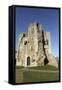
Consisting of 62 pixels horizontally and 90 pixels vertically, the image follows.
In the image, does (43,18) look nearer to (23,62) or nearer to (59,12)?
(59,12)

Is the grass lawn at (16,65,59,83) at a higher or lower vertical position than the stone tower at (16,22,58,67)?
lower

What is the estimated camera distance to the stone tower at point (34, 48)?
1512mm

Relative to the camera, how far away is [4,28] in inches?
59.5

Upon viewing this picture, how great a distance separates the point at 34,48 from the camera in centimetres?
154

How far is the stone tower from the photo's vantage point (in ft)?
4.96

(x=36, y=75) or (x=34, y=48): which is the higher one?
(x=34, y=48)

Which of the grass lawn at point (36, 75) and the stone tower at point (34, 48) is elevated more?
the stone tower at point (34, 48)

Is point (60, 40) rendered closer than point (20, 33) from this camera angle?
No
